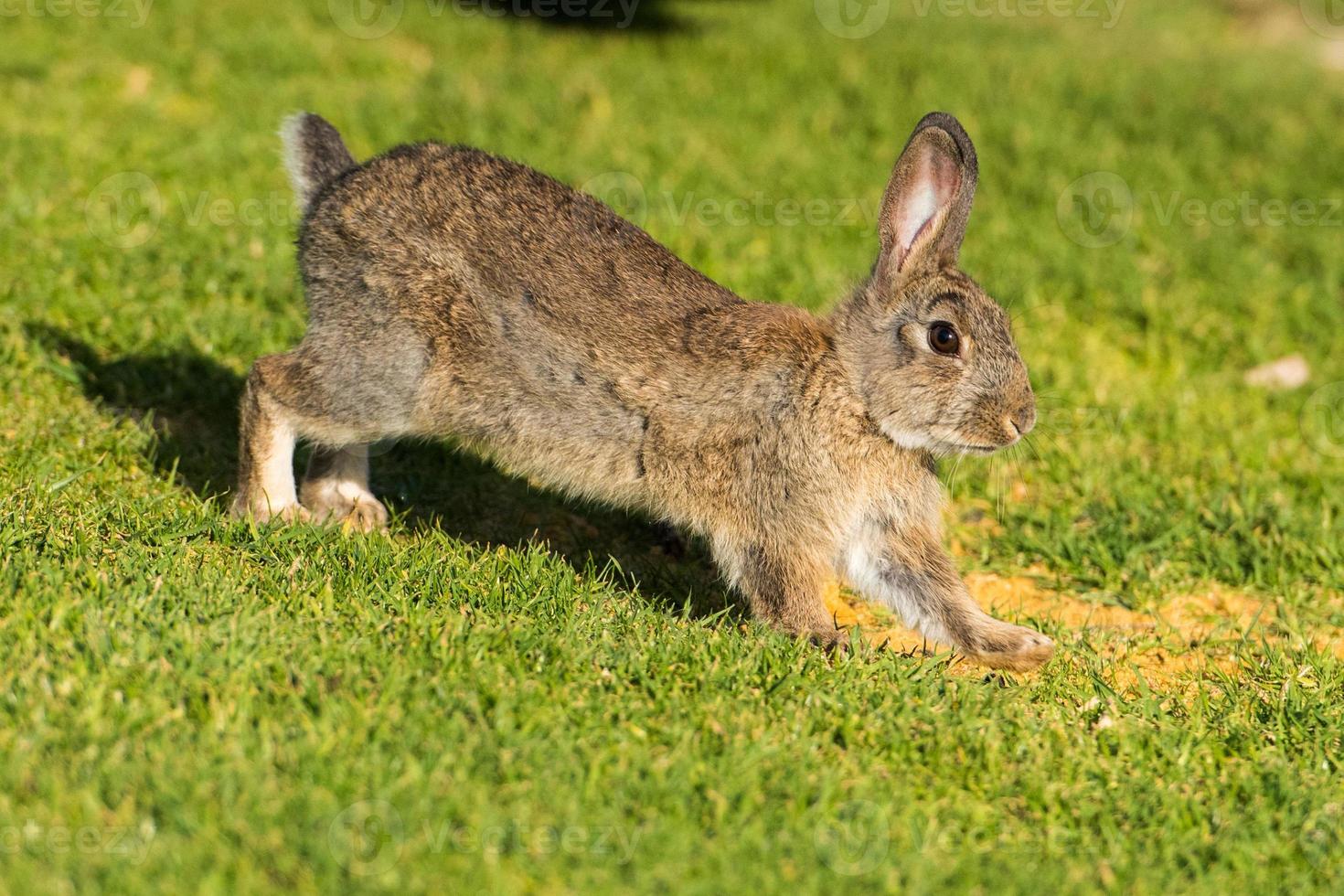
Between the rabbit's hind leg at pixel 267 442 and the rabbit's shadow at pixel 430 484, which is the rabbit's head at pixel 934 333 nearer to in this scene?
the rabbit's shadow at pixel 430 484

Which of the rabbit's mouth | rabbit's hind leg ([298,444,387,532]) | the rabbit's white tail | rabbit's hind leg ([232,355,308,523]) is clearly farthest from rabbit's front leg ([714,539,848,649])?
the rabbit's white tail

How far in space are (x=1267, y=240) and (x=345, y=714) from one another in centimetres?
720

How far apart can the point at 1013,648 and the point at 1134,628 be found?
0.97 m

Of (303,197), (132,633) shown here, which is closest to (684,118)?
(303,197)

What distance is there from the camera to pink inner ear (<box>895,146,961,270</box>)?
4.79m

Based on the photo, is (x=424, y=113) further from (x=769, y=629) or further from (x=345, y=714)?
(x=345, y=714)

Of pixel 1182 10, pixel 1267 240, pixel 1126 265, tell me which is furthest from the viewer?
pixel 1182 10

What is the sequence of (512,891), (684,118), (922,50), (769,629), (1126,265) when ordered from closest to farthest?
1. (512,891)
2. (769,629)
3. (1126,265)
4. (684,118)
5. (922,50)

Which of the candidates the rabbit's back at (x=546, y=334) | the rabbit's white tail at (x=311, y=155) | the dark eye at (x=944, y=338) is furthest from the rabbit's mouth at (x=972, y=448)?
the rabbit's white tail at (x=311, y=155)

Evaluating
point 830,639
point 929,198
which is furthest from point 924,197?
point 830,639

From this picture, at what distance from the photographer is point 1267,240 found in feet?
29.8

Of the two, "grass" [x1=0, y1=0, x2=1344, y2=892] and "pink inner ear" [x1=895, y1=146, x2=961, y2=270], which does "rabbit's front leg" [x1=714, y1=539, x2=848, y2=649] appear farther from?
"pink inner ear" [x1=895, y1=146, x2=961, y2=270]

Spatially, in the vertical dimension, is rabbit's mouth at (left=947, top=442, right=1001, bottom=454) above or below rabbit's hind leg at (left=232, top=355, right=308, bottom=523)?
above

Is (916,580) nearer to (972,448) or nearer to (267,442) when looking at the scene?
(972,448)
